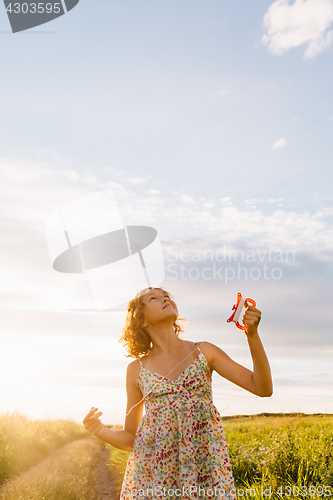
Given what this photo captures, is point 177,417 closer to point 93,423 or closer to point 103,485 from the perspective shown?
point 93,423

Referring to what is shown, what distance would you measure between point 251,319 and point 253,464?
4817mm

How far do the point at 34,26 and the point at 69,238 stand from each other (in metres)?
3.01

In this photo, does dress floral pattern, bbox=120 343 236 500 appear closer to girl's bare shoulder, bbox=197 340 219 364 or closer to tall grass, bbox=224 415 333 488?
girl's bare shoulder, bbox=197 340 219 364

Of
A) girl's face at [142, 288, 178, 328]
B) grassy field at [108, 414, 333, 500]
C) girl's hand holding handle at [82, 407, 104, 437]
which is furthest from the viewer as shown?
grassy field at [108, 414, 333, 500]

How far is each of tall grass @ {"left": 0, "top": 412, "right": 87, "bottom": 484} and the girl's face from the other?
829 cm

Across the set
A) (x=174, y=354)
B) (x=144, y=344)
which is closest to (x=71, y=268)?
(x=144, y=344)

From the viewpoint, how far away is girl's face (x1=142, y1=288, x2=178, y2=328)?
3611 millimetres

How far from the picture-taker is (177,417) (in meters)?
3.10

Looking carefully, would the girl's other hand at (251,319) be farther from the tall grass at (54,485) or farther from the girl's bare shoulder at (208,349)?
the tall grass at (54,485)

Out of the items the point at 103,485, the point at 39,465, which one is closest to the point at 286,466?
the point at 103,485

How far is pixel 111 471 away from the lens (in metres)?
11.2

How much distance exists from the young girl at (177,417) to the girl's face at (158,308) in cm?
1

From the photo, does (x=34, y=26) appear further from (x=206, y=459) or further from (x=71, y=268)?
(x=206, y=459)

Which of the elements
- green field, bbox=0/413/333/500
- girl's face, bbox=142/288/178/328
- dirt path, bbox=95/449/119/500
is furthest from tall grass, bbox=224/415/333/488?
girl's face, bbox=142/288/178/328
